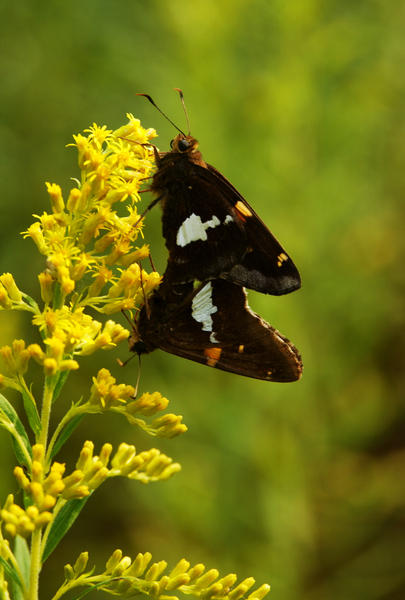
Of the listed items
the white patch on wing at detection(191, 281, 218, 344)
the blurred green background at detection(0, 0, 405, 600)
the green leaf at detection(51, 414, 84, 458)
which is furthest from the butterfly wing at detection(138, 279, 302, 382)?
the blurred green background at detection(0, 0, 405, 600)

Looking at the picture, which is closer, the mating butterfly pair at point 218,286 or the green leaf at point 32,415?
the green leaf at point 32,415

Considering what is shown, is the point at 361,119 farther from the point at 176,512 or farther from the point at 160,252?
the point at 176,512

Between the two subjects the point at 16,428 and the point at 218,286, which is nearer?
the point at 16,428

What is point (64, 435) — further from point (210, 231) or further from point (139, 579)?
point (210, 231)

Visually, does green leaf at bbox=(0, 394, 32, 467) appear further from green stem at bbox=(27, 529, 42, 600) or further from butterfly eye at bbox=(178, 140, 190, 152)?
butterfly eye at bbox=(178, 140, 190, 152)

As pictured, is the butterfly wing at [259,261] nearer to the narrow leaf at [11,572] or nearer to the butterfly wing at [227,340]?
the butterfly wing at [227,340]

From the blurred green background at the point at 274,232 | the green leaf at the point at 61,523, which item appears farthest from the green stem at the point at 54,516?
the blurred green background at the point at 274,232

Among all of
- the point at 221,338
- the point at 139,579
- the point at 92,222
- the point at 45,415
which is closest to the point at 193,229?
the point at 221,338
